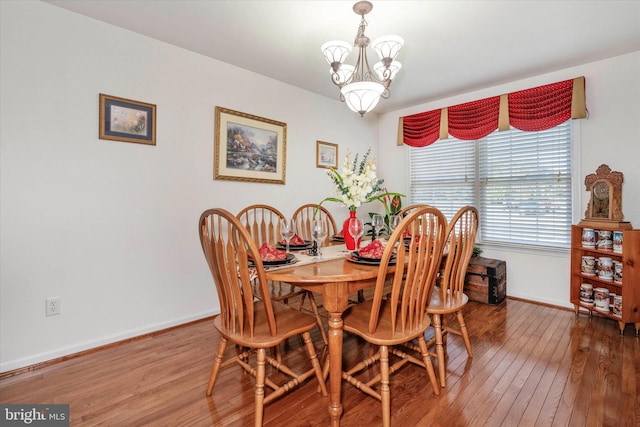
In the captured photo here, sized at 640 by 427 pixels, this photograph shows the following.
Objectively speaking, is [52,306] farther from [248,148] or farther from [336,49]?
[336,49]

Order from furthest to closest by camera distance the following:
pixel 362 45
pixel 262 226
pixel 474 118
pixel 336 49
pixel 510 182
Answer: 1. pixel 474 118
2. pixel 510 182
3. pixel 262 226
4. pixel 362 45
5. pixel 336 49

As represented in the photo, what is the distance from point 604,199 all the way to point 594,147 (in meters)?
0.53

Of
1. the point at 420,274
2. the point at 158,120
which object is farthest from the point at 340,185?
the point at 158,120

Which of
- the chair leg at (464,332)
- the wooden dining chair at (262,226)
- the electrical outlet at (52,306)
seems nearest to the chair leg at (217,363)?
the wooden dining chair at (262,226)

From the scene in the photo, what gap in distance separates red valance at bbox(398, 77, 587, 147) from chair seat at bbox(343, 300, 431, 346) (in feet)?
8.48

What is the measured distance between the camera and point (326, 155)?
12.4 feet

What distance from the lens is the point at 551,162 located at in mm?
3129

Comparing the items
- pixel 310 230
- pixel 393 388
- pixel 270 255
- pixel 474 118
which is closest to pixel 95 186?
pixel 270 255

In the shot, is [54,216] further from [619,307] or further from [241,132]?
[619,307]

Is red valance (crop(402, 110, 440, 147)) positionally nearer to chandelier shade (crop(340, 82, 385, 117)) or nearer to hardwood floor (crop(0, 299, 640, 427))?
chandelier shade (crop(340, 82, 385, 117))

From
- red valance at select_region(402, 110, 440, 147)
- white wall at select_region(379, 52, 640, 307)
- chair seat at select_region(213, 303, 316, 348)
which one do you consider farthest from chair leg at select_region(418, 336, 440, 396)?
red valance at select_region(402, 110, 440, 147)

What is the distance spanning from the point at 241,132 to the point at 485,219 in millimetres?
2826

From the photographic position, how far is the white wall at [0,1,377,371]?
1.92 meters

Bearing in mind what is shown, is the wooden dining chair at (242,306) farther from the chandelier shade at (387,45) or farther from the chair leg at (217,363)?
the chandelier shade at (387,45)
